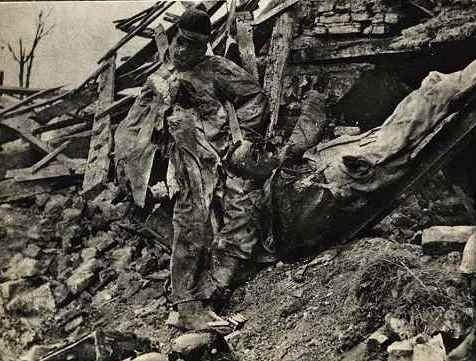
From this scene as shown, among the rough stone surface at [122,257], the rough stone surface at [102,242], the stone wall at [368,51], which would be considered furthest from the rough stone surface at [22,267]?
the stone wall at [368,51]

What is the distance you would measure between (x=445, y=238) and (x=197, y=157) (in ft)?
4.29

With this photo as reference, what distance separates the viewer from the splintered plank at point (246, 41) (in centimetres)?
321

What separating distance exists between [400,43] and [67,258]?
7.70 feet

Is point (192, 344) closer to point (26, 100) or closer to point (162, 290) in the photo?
point (162, 290)

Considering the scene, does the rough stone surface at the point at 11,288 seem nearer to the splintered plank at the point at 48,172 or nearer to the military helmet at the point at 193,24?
the splintered plank at the point at 48,172

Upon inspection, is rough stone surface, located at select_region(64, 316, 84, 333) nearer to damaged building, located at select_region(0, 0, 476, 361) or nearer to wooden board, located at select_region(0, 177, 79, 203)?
damaged building, located at select_region(0, 0, 476, 361)

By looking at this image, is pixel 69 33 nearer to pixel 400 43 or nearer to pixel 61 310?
pixel 61 310

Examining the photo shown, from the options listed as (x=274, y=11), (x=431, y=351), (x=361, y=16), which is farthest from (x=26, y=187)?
(x=431, y=351)

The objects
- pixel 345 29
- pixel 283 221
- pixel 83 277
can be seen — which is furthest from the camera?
pixel 345 29

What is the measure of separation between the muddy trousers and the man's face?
0.64 meters

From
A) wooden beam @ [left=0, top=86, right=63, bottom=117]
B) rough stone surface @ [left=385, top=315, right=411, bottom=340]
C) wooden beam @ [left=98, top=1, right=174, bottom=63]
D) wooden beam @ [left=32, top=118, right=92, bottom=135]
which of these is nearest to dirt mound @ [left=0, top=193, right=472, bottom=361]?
rough stone surface @ [left=385, top=315, right=411, bottom=340]

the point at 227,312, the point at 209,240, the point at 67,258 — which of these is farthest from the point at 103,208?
the point at 227,312

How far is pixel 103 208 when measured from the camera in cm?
326

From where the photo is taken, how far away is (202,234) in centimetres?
262
